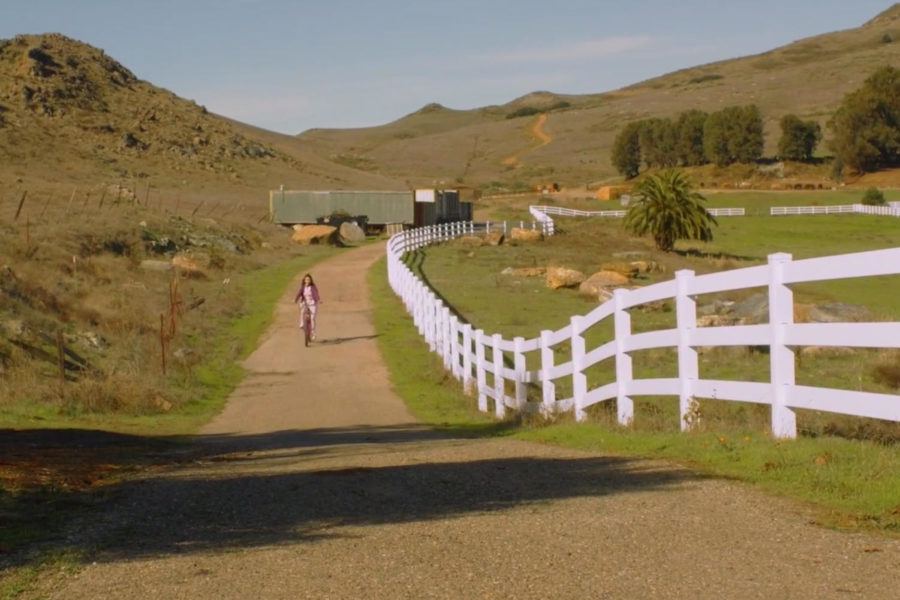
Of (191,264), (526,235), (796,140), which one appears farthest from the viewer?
(796,140)

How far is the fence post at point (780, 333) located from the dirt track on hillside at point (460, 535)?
918 millimetres

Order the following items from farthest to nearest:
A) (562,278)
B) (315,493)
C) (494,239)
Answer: (494,239), (562,278), (315,493)

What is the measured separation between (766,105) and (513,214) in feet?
359

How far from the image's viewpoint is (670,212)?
2191 inches

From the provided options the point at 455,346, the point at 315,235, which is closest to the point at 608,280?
the point at 455,346

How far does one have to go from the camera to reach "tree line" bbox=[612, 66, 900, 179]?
360 ft

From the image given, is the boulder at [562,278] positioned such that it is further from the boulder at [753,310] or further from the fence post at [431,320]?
the fence post at [431,320]

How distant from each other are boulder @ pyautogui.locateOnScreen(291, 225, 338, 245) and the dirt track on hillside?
5025 cm

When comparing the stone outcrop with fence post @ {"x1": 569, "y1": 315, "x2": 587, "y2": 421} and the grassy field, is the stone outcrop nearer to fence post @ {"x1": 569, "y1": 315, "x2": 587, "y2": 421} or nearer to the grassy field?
the grassy field

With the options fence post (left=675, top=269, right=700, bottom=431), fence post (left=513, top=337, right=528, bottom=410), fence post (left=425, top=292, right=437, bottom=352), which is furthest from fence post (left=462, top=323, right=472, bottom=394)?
fence post (left=675, top=269, right=700, bottom=431)

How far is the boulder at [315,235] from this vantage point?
62406 mm

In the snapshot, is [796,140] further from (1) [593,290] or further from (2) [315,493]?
(2) [315,493]

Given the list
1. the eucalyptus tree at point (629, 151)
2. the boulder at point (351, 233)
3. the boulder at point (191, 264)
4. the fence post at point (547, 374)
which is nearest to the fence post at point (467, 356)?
the fence post at point (547, 374)

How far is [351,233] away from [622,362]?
180ft
